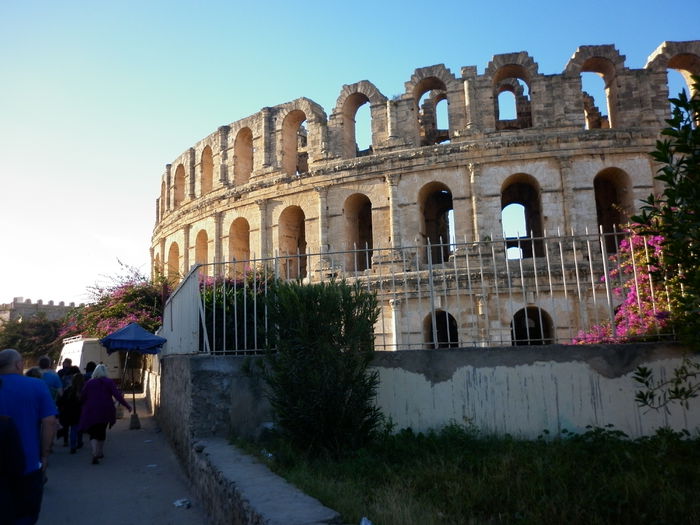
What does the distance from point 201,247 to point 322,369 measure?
19473mm

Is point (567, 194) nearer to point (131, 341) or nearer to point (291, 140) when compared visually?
point (291, 140)

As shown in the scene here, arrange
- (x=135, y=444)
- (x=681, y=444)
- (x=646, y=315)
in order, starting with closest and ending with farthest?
(x=681, y=444)
(x=646, y=315)
(x=135, y=444)

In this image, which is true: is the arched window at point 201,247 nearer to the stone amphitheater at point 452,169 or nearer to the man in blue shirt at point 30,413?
the stone amphitheater at point 452,169

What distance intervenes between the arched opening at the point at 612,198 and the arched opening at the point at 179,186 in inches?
739

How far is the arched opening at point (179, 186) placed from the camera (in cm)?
2681

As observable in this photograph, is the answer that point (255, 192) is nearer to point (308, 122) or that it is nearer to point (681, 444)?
point (308, 122)

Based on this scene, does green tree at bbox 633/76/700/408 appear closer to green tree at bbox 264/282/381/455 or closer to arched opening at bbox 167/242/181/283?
green tree at bbox 264/282/381/455

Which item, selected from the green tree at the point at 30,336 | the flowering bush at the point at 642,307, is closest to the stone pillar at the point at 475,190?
the flowering bush at the point at 642,307

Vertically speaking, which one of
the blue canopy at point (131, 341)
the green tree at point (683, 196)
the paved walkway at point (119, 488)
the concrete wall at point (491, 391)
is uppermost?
the green tree at point (683, 196)

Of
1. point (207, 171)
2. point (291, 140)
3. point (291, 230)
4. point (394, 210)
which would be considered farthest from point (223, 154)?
point (394, 210)

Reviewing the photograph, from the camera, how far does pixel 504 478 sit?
4680 millimetres

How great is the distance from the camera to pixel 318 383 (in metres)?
5.64

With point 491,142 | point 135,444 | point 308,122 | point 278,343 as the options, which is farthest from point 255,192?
point 278,343

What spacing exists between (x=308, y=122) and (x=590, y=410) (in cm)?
1610
